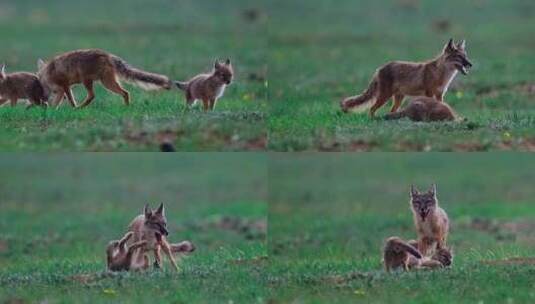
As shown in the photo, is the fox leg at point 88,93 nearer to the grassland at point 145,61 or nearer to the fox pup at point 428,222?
the grassland at point 145,61

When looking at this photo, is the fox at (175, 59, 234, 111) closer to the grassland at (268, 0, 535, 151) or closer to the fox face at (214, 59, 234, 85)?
the fox face at (214, 59, 234, 85)

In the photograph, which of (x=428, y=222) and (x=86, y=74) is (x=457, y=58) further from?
(x=86, y=74)

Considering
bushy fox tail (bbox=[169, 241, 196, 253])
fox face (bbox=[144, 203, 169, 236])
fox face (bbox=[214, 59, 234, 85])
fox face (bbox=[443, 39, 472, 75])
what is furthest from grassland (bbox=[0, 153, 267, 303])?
fox face (bbox=[443, 39, 472, 75])

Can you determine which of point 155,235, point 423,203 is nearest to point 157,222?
point 155,235

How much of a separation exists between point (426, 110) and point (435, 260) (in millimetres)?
1891

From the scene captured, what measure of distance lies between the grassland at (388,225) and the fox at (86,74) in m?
2.59

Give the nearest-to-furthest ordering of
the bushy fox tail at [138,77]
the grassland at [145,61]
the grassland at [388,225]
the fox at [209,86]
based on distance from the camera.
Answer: the grassland at [388,225], the grassland at [145,61], the bushy fox tail at [138,77], the fox at [209,86]

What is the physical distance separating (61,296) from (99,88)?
3089 millimetres

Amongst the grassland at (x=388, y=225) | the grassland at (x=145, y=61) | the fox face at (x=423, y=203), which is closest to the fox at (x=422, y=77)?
the fox face at (x=423, y=203)

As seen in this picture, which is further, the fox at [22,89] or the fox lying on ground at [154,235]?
the fox at [22,89]

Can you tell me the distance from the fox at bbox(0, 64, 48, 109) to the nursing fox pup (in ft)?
6.24

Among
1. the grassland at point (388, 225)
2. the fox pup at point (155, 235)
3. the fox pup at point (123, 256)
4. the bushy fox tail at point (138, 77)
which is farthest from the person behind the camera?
the bushy fox tail at point (138, 77)

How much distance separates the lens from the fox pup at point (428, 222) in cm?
1485

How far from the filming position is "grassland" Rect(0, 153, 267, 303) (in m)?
14.0
